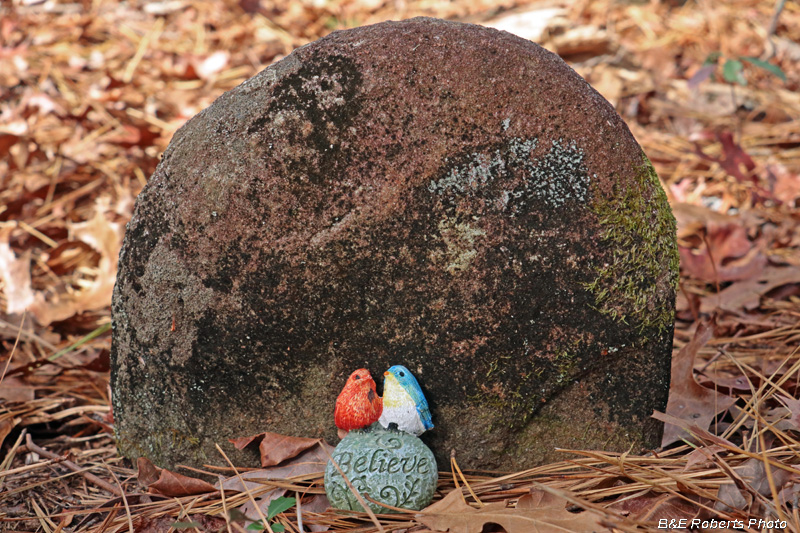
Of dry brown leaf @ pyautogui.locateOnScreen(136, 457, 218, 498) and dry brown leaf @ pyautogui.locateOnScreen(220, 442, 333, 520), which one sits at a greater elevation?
dry brown leaf @ pyautogui.locateOnScreen(220, 442, 333, 520)

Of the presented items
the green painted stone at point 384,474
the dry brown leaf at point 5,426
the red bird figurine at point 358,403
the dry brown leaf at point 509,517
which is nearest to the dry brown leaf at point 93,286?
the dry brown leaf at point 5,426

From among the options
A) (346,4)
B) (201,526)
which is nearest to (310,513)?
(201,526)

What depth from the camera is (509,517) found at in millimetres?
1520

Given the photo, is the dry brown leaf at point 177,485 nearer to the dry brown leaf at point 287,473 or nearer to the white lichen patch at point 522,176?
the dry brown leaf at point 287,473

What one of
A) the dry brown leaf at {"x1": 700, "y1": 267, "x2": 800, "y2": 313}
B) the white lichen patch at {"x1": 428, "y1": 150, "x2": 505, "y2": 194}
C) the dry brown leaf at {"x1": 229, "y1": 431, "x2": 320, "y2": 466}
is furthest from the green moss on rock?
the dry brown leaf at {"x1": 700, "y1": 267, "x2": 800, "y2": 313}

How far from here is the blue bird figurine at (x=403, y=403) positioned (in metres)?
1.81

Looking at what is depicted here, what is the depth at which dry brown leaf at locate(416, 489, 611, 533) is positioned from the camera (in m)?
1.47

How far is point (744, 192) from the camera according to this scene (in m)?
4.16

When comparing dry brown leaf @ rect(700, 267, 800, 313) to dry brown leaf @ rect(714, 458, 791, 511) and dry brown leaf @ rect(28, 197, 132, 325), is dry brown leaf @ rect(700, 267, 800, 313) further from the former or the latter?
dry brown leaf @ rect(28, 197, 132, 325)

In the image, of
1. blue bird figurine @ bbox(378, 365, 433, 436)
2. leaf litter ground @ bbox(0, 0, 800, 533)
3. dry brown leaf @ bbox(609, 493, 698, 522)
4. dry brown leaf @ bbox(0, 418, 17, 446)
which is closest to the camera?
dry brown leaf @ bbox(609, 493, 698, 522)

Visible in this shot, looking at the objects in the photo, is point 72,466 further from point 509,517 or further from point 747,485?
point 747,485

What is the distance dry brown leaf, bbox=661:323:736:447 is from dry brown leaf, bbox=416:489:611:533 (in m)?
0.55

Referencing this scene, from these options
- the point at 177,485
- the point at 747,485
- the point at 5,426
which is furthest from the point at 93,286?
the point at 747,485

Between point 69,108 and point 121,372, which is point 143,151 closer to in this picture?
point 69,108
